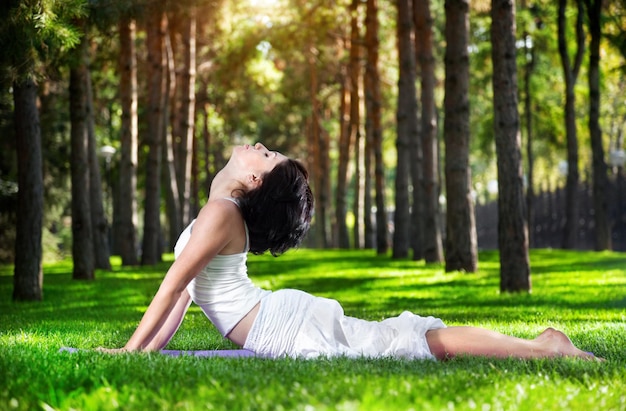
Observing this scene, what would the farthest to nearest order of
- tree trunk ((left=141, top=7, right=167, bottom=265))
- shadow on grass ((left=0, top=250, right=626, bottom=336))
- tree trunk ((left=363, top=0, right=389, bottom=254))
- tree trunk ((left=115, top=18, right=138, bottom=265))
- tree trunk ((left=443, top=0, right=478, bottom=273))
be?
1. tree trunk ((left=363, top=0, right=389, bottom=254))
2. tree trunk ((left=141, top=7, right=167, bottom=265))
3. tree trunk ((left=115, top=18, right=138, bottom=265))
4. tree trunk ((left=443, top=0, right=478, bottom=273))
5. shadow on grass ((left=0, top=250, right=626, bottom=336))

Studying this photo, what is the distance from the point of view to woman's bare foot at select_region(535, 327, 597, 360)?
6.54 meters

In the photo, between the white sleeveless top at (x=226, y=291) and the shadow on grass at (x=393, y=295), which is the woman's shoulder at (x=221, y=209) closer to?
the white sleeveless top at (x=226, y=291)

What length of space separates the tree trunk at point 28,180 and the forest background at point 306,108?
2cm

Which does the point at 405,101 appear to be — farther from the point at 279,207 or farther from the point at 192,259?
the point at 192,259

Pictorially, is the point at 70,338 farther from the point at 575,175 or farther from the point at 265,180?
the point at 575,175

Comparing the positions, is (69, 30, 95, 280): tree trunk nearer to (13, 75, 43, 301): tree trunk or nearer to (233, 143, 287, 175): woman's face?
(13, 75, 43, 301): tree trunk

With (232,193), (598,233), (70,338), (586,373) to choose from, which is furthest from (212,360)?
(598,233)

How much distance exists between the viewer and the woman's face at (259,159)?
258 inches

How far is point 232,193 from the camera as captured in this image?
657 centimetres

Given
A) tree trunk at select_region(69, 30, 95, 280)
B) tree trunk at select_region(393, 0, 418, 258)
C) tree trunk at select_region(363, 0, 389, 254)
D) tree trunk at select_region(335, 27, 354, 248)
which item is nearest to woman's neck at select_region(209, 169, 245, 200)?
tree trunk at select_region(69, 30, 95, 280)

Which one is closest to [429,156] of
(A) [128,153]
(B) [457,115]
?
(B) [457,115]

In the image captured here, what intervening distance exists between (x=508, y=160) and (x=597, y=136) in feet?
58.1

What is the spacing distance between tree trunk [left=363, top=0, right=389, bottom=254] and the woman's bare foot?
27077 mm

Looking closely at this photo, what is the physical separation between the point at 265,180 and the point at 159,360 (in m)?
1.40
